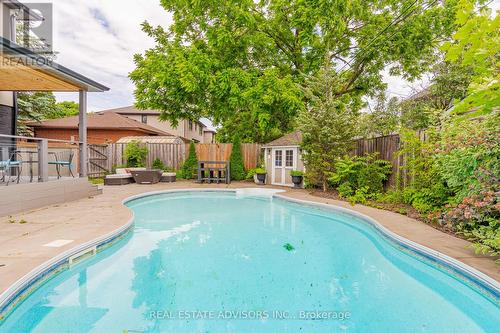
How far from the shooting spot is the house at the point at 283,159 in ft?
41.1

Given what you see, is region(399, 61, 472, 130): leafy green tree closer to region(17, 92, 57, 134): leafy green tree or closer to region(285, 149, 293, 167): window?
region(285, 149, 293, 167): window

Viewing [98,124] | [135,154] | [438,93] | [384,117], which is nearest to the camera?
[438,93]

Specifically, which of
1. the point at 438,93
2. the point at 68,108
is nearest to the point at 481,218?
the point at 438,93

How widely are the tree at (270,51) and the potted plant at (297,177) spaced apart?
2867mm

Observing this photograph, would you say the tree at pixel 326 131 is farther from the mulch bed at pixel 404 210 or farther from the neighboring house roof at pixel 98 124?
the neighboring house roof at pixel 98 124

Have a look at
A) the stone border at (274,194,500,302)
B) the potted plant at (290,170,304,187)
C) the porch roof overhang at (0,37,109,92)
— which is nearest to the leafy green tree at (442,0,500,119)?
the stone border at (274,194,500,302)

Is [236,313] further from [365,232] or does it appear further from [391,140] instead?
[391,140]

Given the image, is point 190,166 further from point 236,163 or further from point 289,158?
point 289,158

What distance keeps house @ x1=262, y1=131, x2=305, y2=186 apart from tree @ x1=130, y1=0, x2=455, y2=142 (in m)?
1.29

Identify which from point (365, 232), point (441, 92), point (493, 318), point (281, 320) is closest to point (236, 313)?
point (281, 320)

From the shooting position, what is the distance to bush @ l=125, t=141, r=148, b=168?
14.7 meters

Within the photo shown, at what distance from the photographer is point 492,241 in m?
3.50

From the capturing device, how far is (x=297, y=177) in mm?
12234

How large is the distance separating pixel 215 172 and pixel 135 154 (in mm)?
4588
